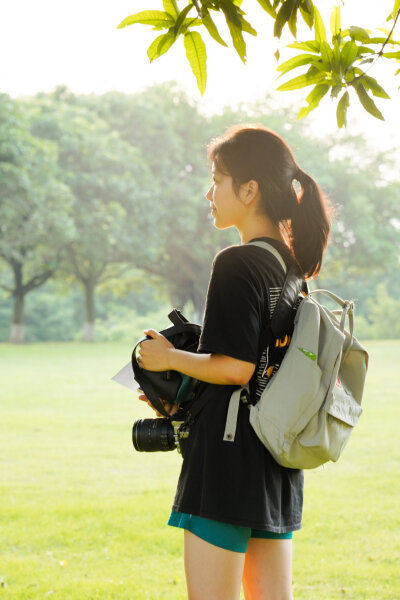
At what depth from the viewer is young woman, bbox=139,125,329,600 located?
77.6 inches

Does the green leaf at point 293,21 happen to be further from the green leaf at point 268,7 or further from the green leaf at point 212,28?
the green leaf at point 212,28

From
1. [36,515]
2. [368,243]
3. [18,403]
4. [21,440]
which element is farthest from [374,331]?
[36,515]

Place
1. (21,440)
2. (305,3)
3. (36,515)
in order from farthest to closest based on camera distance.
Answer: (21,440)
(36,515)
(305,3)

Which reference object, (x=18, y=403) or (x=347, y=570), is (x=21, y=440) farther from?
(x=347, y=570)

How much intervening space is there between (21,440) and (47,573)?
185 inches

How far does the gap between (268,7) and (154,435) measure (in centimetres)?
122

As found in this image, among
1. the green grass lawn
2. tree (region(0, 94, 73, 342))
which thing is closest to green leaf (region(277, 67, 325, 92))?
the green grass lawn

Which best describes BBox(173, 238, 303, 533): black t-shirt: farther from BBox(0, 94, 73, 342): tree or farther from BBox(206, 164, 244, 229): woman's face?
BBox(0, 94, 73, 342): tree

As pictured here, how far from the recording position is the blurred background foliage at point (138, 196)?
26.7 m

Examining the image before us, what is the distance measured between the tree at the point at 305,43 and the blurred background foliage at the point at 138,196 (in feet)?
77.1

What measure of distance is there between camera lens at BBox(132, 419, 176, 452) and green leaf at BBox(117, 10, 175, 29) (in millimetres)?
1074

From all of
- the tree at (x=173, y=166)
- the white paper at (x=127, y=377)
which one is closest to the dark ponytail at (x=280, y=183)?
the white paper at (x=127, y=377)

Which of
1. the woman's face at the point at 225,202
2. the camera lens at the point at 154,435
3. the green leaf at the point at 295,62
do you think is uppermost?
the green leaf at the point at 295,62

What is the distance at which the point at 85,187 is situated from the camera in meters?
30.3
